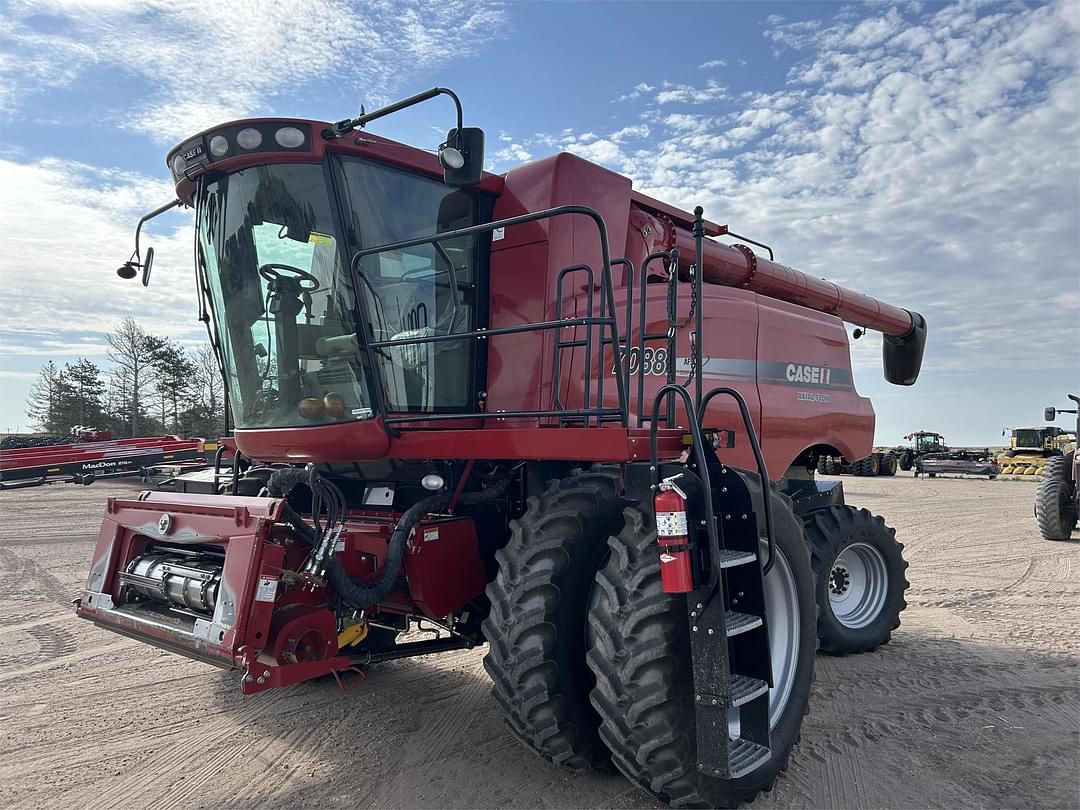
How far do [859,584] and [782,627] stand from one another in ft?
8.76

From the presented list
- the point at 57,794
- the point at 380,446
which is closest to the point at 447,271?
the point at 380,446

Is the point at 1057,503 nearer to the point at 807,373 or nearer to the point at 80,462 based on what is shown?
the point at 807,373

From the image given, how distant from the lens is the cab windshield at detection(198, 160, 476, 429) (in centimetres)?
393

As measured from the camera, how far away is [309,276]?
398 cm

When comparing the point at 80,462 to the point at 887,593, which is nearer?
the point at 887,593

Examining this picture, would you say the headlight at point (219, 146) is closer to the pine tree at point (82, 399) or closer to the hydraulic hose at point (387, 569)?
the hydraulic hose at point (387, 569)

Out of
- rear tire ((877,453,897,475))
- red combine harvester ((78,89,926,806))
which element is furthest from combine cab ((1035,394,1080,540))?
rear tire ((877,453,897,475))

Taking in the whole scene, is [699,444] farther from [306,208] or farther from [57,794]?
[57,794]

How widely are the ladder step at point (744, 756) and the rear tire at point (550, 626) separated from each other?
62 centimetres

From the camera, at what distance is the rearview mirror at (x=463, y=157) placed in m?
3.48

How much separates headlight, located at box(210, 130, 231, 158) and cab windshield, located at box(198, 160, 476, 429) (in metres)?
0.14

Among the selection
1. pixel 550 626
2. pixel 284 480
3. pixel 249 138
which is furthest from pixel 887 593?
pixel 249 138

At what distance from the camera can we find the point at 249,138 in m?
3.87

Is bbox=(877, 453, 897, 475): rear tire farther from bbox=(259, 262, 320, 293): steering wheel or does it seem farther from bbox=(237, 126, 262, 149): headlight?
bbox=(237, 126, 262, 149): headlight
